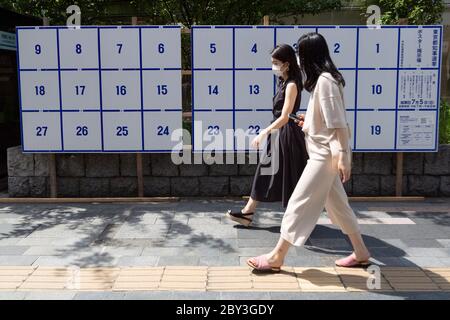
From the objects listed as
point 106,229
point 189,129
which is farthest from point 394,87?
point 106,229

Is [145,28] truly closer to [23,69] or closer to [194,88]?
[194,88]

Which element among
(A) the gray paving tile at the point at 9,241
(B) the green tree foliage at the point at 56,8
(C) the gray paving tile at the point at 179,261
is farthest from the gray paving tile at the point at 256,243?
(B) the green tree foliage at the point at 56,8

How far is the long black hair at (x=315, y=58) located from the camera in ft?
12.2

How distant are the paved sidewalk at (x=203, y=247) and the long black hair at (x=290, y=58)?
1536mm

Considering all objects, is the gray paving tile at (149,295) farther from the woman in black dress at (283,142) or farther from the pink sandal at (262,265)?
the woman in black dress at (283,142)

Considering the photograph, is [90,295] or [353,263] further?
[353,263]

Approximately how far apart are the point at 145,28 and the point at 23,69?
60.9 inches

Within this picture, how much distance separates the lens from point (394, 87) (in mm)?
6172

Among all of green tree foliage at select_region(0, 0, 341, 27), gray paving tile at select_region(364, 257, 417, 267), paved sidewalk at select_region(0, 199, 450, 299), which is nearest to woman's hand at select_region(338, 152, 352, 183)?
paved sidewalk at select_region(0, 199, 450, 299)

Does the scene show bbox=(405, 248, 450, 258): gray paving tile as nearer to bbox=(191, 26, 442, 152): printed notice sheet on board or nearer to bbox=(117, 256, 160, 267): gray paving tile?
bbox=(191, 26, 442, 152): printed notice sheet on board

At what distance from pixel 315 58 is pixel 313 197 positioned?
40.2 inches

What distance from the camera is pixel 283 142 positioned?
4820 millimetres

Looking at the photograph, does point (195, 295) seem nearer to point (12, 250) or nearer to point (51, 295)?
point (51, 295)

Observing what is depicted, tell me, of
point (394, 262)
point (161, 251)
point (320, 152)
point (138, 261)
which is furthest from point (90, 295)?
point (394, 262)
